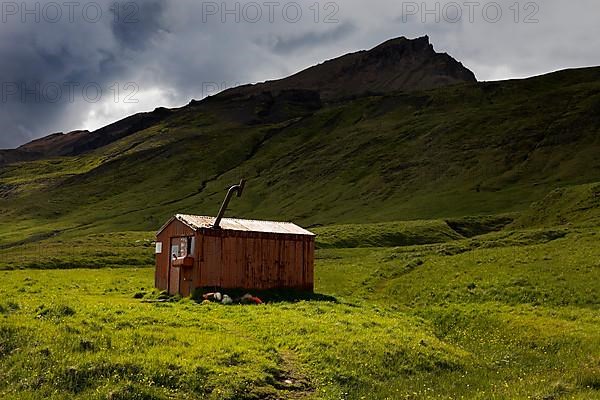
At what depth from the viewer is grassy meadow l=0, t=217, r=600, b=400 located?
48.0 feet

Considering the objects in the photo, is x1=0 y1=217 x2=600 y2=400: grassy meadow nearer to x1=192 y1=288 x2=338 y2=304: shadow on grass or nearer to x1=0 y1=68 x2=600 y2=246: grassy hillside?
x1=192 y1=288 x2=338 y2=304: shadow on grass

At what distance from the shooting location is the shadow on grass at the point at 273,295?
32.6 meters

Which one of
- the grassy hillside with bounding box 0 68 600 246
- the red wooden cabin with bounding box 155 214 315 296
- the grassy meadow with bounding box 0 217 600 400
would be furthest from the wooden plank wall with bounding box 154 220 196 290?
the grassy hillside with bounding box 0 68 600 246

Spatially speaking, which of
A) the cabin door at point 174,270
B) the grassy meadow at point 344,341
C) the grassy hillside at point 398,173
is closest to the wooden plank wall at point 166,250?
the cabin door at point 174,270

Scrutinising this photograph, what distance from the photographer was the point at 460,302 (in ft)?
101

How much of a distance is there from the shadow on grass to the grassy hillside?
61.9 metres

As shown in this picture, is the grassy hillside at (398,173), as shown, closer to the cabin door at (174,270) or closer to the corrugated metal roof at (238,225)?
the corrugated metal roof at (238,225)

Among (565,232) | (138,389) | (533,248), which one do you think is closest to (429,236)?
(565,232)

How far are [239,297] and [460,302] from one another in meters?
12.5

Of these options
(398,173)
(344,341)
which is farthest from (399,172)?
(344,341)

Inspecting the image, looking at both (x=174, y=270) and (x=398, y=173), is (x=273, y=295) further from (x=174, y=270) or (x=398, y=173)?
(x=398, y=173)

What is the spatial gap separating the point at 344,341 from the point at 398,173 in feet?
376

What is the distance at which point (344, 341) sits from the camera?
19.9m

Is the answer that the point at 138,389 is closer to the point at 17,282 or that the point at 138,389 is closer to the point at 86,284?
the point at 86,284
